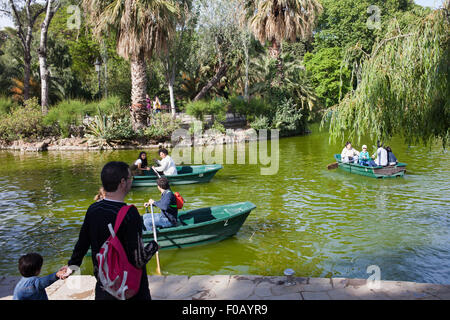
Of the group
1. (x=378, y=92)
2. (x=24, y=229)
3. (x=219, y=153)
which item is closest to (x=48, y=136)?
(x=219, y=153)

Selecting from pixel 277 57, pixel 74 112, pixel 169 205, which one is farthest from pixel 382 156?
pixel 74 112

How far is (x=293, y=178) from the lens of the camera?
15.6 metres

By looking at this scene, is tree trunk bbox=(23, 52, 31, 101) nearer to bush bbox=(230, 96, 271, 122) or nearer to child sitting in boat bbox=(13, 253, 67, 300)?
bush bbox=(230, 96, 271, 122)

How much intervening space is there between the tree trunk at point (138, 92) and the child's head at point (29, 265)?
22.1 m

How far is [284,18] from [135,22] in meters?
11.8

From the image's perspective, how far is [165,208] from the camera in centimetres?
795

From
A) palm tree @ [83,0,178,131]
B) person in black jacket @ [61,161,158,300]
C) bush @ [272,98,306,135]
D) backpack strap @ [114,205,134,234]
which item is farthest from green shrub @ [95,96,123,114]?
backpack strap @ [114,205,134,234]

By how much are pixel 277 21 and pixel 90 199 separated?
21.4m

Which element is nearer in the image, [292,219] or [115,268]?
[115,268]

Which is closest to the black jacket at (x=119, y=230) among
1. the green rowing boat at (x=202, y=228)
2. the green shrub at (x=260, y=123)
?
the green rowing boat at (x=202, y=228)

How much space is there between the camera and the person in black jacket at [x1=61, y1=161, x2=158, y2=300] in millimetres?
3180

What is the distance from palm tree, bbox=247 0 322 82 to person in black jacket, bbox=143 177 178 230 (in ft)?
77.6

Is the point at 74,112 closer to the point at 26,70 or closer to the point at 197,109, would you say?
the point at 26,70
